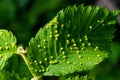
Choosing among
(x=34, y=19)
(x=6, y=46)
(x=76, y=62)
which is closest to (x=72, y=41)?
(x=76, y=62)

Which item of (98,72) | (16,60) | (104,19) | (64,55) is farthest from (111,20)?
(98,72)

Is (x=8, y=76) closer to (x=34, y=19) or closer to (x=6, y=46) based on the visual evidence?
(x=6, y=46)

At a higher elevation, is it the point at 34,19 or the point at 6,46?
the point at 34,19

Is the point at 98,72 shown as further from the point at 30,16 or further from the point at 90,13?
the point at 90,13

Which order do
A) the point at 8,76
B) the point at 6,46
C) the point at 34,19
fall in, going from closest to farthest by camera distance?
the point at 8,76
the point at 6,46
the point at 34,19

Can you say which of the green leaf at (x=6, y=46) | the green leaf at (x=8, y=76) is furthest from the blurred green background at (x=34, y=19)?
the green leaf at (x=8, y=76)

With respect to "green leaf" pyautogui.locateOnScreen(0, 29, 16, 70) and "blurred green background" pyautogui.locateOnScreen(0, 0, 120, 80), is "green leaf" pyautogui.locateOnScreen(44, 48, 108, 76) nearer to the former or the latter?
"green leaf" pyautogui.locateOnScreen(0, 29, 16, 70)
